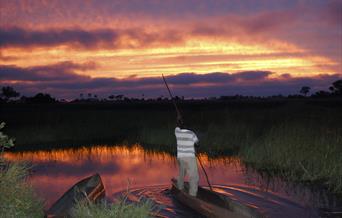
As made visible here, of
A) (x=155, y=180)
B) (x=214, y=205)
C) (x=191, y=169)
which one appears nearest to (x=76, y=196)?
(x=191, y=169)

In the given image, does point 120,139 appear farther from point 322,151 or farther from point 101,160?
point 322,151

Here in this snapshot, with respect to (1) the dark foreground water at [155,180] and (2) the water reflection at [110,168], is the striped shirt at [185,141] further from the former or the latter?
(2) the water reflection at [110,168]

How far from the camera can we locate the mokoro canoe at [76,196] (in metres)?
9.16

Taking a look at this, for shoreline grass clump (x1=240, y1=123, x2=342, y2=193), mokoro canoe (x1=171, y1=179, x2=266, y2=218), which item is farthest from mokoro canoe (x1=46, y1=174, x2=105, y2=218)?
shoreline grass clump (x1=240, y1=123, x2=342, y2=193)

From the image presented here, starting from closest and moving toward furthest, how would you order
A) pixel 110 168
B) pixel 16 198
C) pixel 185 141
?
pixel 16 198, pixel 185 141, pixel 110 168

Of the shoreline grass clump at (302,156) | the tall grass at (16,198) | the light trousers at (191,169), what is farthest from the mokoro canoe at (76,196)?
the shoreline grass clump at (302,156)

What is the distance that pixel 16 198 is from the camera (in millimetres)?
8258

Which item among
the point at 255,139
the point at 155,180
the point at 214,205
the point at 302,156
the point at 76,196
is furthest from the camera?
the point at 255,139

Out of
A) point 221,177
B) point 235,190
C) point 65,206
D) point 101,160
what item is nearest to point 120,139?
point 101,160

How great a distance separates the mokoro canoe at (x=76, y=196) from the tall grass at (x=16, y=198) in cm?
42

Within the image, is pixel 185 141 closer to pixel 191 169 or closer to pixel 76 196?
pixel 191 169

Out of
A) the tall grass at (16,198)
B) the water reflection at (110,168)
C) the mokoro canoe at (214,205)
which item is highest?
the tall grass at (16,198)

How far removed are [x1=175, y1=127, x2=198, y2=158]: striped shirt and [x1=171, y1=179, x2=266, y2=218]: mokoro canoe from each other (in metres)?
1.09

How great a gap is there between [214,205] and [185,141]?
64.0 inches
